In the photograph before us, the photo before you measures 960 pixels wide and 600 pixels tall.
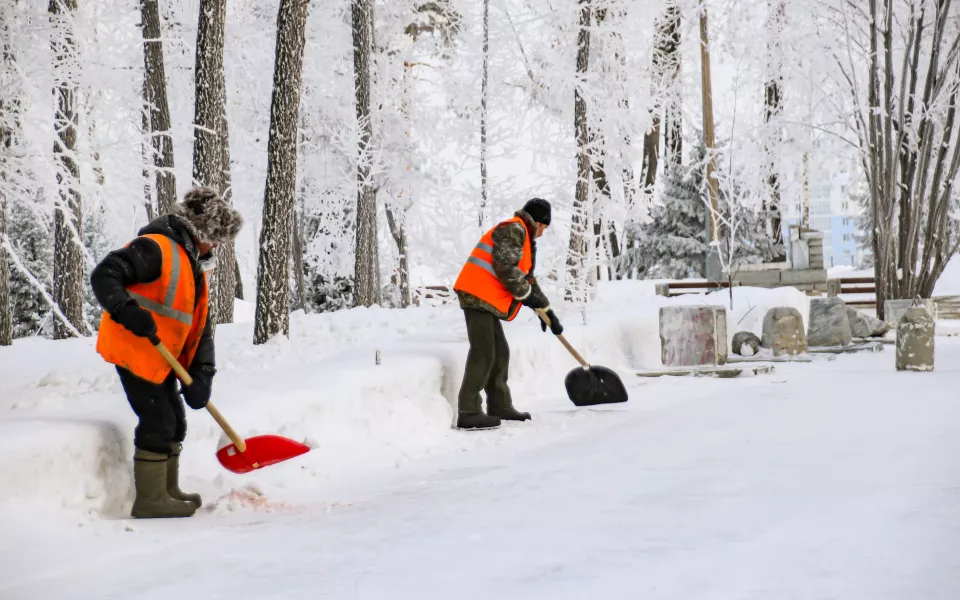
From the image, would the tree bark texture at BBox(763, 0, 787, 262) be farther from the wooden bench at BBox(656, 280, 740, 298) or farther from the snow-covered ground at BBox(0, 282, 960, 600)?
the snow-covered ground at BBox(0, 282, 960, 600)

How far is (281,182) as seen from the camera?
1138cm

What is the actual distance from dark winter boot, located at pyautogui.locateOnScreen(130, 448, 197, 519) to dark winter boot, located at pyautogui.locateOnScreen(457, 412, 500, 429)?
317 cm

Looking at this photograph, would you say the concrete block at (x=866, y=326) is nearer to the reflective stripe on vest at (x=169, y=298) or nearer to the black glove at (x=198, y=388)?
the black glove at (x=198, y=388)

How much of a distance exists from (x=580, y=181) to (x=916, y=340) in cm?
557

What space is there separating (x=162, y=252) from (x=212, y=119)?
834 cm

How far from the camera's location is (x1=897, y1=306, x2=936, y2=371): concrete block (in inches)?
455

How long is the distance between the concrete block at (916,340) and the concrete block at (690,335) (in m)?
2.25

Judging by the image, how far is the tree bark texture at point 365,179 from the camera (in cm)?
1817

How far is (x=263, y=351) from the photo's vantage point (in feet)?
34.2

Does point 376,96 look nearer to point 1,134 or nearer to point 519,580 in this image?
point 1,134

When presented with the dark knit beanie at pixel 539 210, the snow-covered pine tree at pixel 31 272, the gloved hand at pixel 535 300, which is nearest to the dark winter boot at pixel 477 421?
the gloved hand at pixel 535 300

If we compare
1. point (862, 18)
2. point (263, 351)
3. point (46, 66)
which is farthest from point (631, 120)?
point (46, 66)

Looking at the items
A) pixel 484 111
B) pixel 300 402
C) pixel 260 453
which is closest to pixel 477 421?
pixel 300 402

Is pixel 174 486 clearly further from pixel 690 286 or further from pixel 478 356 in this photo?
pixel 690 286
